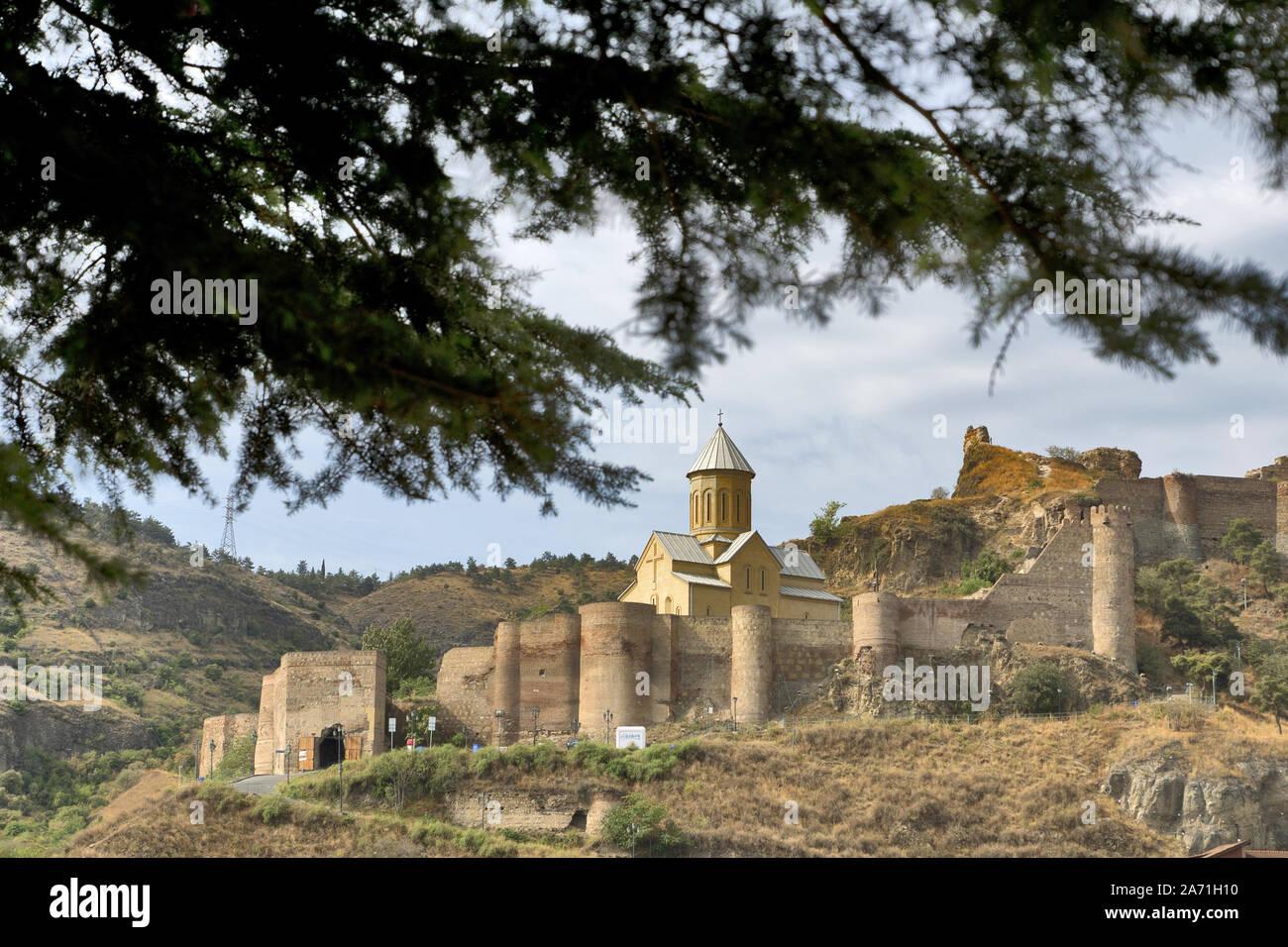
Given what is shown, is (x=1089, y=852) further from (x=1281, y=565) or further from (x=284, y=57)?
(x=284, y=57)

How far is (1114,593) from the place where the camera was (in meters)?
39.4

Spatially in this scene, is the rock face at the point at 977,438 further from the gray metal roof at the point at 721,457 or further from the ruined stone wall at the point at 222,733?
the ruined stone wall at the point at 222,733

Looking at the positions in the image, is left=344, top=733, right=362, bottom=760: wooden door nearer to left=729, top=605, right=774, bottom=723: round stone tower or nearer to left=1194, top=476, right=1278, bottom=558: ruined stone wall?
left=729, top=605, right=774, bottom=723: round stone tower

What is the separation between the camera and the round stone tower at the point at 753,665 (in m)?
35.9

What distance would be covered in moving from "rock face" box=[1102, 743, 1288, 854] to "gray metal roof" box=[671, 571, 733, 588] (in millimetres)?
13073

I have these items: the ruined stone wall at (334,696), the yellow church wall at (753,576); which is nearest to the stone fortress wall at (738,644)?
the ruined stone wall at (334,696)

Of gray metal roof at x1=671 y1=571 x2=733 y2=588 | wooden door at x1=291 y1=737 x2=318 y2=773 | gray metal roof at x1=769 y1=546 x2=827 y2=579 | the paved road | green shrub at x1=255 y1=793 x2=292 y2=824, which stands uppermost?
gray metal roof at x1=769 y1=546 x2=827 y2=579

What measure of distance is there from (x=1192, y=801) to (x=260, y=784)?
23.6 metres

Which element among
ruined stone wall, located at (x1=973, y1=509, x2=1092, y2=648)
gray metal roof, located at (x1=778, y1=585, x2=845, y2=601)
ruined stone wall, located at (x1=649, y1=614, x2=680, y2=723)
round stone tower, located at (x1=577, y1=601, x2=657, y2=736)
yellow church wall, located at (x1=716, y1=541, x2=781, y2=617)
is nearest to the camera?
round stone tower, located at (x1=577, y1=601, x2=657, y2=736)

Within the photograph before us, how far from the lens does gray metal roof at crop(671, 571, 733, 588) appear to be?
4131cm

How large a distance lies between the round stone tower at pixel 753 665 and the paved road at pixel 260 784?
484 inches

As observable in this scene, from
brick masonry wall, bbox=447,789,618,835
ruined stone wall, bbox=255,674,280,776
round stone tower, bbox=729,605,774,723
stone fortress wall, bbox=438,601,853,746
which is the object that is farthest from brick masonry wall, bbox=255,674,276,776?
round stone tower, bbox=729,605,774,723

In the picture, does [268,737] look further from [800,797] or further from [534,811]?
[800,797]
